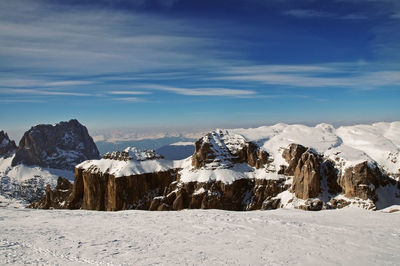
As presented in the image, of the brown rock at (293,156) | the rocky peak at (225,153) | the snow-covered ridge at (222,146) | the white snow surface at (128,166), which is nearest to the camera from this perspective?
the brown rock at (293,156)

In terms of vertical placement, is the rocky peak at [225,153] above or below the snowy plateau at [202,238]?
below

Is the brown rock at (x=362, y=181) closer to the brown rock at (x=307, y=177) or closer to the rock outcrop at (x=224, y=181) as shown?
the rock outcrop at (x=224, y=181)

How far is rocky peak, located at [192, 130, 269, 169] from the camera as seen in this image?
418 ft

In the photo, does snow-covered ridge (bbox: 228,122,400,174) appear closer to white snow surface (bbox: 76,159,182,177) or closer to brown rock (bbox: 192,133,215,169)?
brown rock (bbox: 192,133,215,169)

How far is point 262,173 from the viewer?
12181cm

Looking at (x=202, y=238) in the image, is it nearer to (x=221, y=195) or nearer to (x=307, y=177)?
(x=307, y=177)

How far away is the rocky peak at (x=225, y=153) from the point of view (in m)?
128

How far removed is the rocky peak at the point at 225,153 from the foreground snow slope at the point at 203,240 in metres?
90.8

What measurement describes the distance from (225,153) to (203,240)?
106m

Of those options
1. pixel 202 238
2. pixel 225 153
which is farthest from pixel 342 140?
pixel 202 238

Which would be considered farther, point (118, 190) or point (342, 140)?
point (118, 190)

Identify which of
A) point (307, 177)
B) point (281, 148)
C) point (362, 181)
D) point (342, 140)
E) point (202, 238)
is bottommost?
point (307, 177)

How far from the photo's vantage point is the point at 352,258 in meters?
22.3

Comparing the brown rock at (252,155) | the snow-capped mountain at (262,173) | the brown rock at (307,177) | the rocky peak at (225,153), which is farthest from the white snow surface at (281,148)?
the brown rock at (307,177)
